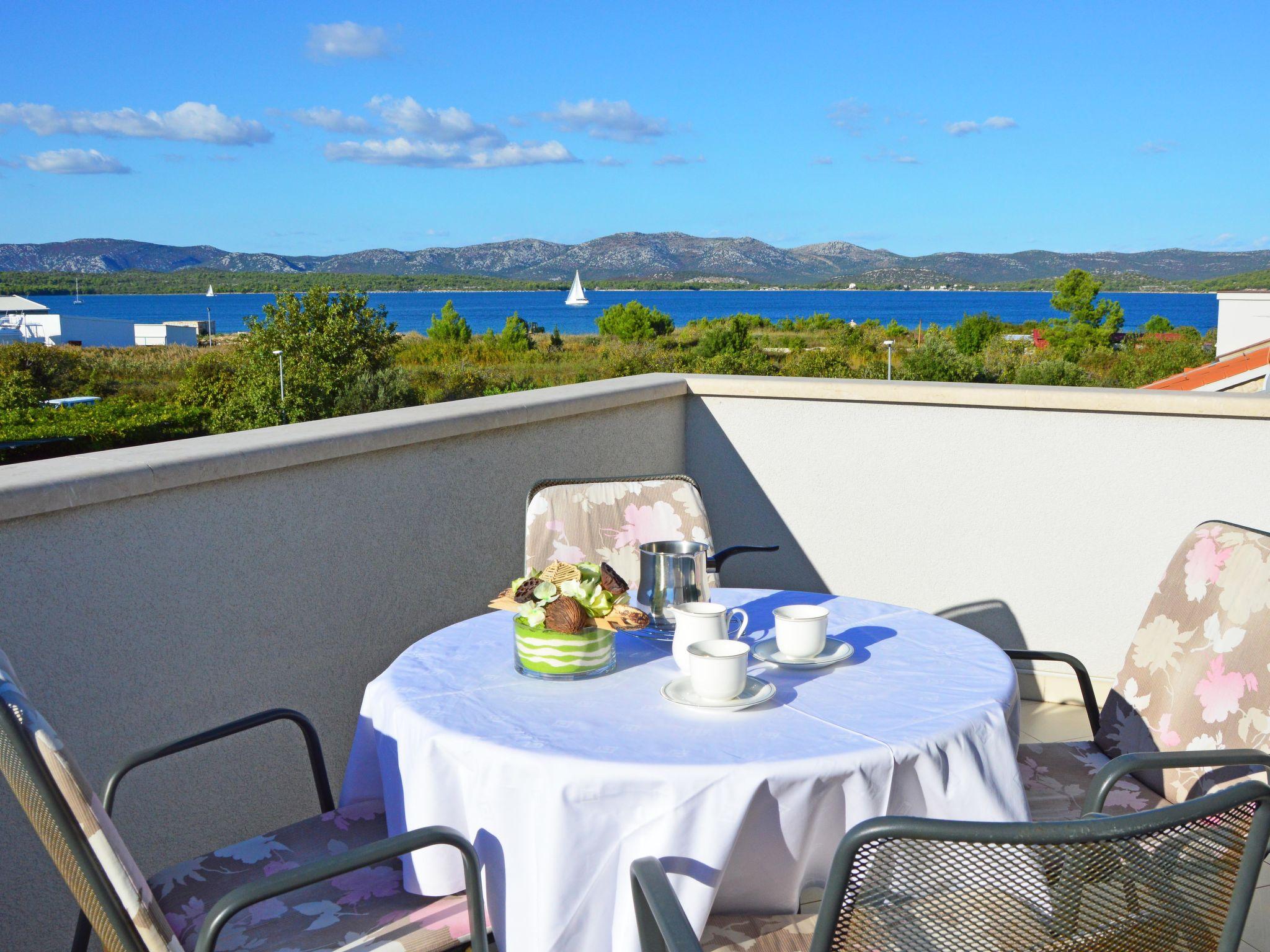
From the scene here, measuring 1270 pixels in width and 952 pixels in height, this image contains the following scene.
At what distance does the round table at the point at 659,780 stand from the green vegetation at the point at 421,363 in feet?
90.2

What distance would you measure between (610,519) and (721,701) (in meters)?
1.23

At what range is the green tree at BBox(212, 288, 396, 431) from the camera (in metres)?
39.5

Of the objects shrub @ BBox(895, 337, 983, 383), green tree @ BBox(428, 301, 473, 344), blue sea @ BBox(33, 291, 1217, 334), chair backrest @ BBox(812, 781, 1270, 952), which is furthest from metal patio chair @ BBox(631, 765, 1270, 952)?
blue sea @ BBox(33, 291, 1217, 334)

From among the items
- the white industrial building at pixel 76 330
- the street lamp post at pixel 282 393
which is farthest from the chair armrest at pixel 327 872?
the white industrial building at pixel 76 330

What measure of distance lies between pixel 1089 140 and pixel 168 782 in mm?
90236

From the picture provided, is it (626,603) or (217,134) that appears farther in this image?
(217,134)

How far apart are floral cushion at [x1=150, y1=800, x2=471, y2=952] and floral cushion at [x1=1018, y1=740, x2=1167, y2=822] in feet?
3.61

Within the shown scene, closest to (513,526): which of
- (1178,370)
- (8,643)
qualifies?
(8,643)

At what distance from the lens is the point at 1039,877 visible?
0.94m

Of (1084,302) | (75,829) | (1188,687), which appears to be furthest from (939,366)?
(75,829)

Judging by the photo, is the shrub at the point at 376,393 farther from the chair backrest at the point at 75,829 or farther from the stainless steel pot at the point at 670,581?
the chair backrest at the point at 75,829

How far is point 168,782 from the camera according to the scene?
2129 millimetres

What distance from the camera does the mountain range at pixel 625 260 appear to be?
11412cm

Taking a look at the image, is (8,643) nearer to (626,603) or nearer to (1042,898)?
(626,603)
